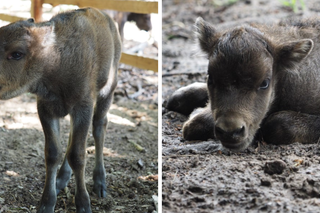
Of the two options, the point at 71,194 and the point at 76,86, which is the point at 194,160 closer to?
the point at 76,86

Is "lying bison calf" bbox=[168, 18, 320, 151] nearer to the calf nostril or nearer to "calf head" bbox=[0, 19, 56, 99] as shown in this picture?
the calf nostril

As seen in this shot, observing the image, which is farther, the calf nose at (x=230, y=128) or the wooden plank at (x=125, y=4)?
the wooden plank at (x=125, y=4)

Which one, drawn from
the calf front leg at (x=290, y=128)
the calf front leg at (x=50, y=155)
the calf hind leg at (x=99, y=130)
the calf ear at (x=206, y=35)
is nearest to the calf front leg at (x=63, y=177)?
the calf hind leg at (x=99, y=130)

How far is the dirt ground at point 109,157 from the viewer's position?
5395 millimetres

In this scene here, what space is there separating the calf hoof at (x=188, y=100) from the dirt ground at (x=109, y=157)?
90cm

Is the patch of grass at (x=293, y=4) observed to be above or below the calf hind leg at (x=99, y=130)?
above

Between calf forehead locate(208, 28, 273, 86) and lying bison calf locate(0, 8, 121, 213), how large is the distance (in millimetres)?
1429

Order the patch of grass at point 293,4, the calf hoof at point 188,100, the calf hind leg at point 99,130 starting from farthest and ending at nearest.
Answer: the patch of grass at point 293,4 < the calf hoof at point 188,100 < the calf hind leg at point 99,130

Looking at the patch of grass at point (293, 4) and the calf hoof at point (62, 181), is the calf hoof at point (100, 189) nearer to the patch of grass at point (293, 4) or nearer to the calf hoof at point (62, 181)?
the calf hoof at point (62, 181)

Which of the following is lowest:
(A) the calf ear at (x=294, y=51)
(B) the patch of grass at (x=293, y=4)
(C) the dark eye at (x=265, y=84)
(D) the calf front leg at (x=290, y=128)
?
(D) the calf front leg at (x=290, y=128)

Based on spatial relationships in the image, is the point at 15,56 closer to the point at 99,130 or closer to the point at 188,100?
the point at 99,130

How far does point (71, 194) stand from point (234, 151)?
7.24 feet

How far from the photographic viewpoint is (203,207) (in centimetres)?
355

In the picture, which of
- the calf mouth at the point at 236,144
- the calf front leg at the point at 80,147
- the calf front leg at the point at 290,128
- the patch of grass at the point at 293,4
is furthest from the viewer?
the patch of grass at the point at 293,4
